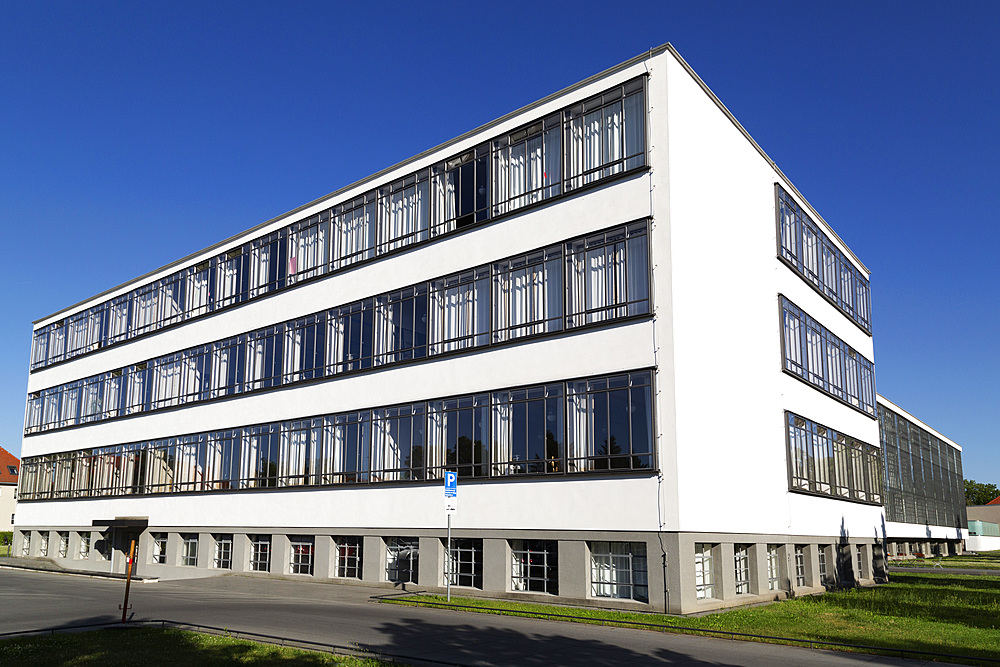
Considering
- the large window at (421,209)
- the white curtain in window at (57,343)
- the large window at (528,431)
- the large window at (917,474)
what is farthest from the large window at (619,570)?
the large window at (917,474)

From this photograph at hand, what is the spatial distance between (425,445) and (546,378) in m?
5.82

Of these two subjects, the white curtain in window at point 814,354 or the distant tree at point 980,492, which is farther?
the distant tree at point 980,492

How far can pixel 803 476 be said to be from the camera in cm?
3177

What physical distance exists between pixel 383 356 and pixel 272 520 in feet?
28.2

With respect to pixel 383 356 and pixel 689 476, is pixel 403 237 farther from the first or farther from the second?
pixel 689 476

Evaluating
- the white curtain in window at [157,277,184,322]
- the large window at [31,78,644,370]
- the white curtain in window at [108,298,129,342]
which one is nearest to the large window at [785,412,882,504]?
the large window at [31,78,644,370]

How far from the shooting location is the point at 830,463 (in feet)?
115

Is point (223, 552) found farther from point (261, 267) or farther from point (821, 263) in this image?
point (821, 263)

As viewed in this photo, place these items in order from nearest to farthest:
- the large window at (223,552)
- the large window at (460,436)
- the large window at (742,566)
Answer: the large window at (742,566)
the large window at (460,436)
the large window at (223,552)

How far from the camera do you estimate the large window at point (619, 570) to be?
75.7 ft

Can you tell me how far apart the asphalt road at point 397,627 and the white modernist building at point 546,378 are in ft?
13.7

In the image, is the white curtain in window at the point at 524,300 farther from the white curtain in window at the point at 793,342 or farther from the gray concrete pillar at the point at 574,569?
the white curtain in window at the point at 793,342

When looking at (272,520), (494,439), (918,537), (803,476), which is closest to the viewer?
(494,439)

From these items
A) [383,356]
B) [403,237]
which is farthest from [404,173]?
[383,356]
